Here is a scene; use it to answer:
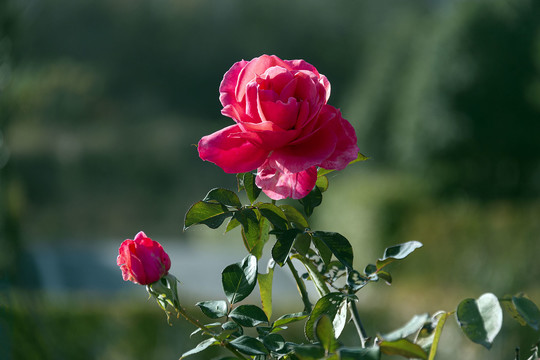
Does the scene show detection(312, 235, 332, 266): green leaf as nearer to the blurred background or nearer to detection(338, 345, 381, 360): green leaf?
detection(338, 345, 381, 360): green leaf

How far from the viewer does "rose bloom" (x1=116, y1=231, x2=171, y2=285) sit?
0.37 metres

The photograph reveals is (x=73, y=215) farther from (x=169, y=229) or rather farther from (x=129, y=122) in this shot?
(x=129, y=122)

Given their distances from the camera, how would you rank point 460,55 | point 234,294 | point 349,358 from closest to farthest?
point 349,358, point 234,294, point 460,55

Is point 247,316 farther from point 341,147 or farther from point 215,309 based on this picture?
point 341,147

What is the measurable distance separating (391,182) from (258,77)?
12.7ft

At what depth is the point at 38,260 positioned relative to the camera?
5.27m

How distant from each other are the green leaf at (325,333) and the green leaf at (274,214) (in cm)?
10

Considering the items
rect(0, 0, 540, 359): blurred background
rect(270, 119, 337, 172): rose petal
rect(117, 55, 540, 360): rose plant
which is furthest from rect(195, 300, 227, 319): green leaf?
rect(0, 0, 540, 359): blurred background

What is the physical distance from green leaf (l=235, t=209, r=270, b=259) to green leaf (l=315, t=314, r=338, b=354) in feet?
0.35

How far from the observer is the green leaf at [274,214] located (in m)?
0.37

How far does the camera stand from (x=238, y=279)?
38cm

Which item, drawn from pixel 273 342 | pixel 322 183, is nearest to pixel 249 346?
pixel 273 342

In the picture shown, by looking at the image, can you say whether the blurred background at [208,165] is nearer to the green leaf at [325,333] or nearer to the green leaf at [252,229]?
the green leaf at [252,229]

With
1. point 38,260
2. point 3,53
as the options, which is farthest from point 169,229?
point 3,53
